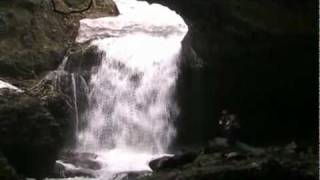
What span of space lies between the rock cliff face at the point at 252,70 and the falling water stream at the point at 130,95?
726 mm

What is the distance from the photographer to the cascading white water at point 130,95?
16.8 meters

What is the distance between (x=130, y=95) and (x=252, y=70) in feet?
11.9

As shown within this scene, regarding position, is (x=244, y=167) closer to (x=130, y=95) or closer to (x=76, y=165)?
(x=76, y=165)

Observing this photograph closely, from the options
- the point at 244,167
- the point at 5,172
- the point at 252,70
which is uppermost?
the point at 252,70

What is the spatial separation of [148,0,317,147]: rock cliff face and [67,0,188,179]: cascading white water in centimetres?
77

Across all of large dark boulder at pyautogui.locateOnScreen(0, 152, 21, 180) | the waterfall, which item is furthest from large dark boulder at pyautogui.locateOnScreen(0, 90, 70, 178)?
large dark boulder at pyautogui.locateOnScreen(0, 152, 21, 180)

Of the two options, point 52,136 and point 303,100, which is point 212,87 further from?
point 52,136

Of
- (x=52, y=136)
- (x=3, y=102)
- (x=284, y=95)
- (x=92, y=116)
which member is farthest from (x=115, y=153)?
(x=284, y=95)

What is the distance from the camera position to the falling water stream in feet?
55.0

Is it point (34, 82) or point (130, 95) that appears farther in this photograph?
point (130, 95)

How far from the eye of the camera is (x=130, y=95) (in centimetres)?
1753

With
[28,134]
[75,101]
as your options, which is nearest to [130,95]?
[75,101]

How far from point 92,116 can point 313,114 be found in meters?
6.06

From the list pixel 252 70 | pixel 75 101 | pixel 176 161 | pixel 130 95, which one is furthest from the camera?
pixel 130 95
